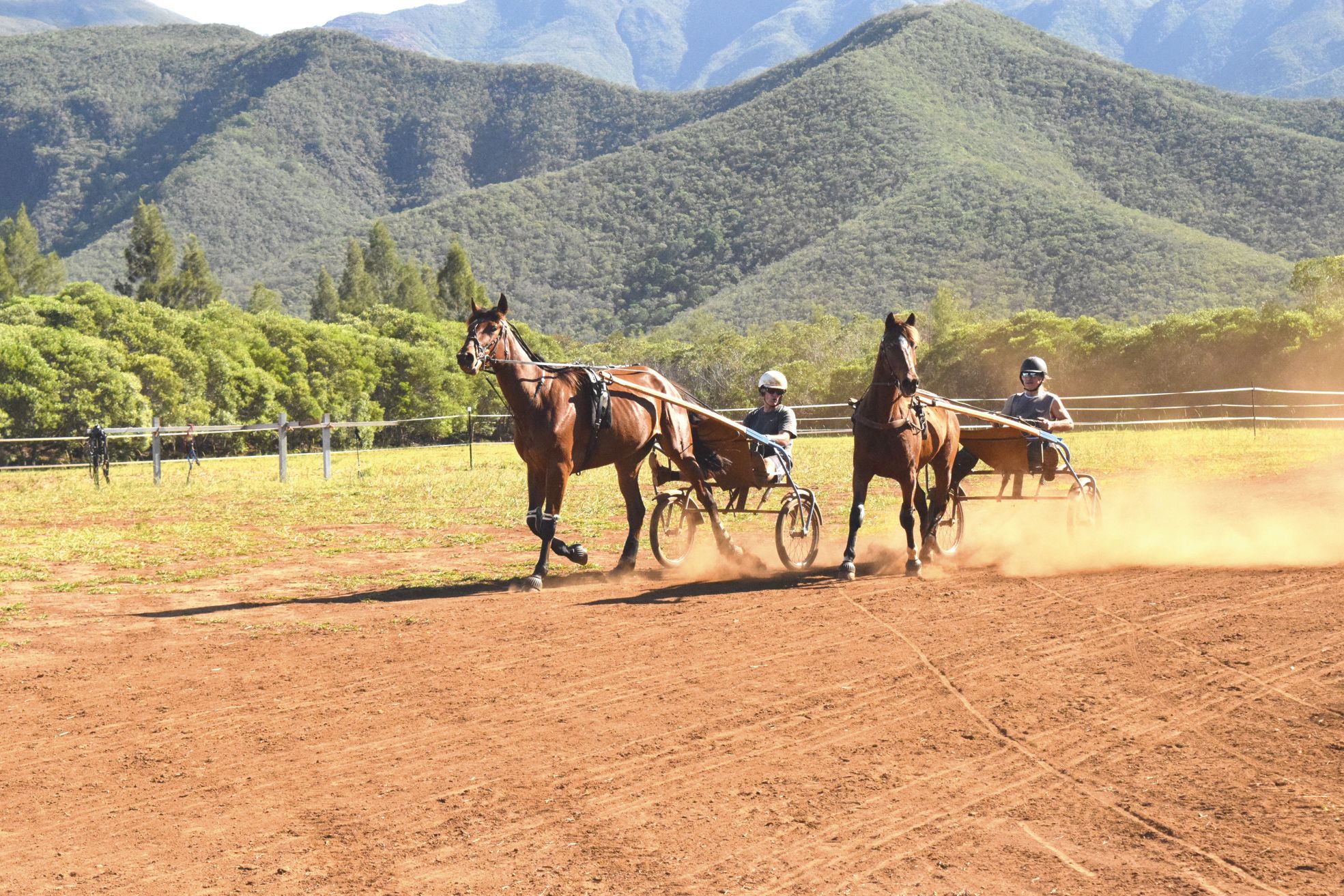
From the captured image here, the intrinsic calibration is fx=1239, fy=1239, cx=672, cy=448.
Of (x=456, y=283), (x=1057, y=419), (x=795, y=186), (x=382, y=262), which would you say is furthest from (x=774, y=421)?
(x=382, y=262)

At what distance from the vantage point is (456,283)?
100m

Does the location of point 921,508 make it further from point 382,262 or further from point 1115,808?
point 382,262

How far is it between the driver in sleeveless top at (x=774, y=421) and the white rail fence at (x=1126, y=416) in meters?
17.6

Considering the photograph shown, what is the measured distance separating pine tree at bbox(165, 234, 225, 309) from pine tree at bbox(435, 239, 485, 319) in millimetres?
18139

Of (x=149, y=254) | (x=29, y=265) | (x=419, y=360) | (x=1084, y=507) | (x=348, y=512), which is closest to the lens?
(x=1084, y=507)

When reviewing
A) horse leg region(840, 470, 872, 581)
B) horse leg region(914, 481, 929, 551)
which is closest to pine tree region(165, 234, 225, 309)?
horse leg region(914, 481, 929, 551)

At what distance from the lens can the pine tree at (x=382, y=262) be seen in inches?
4284

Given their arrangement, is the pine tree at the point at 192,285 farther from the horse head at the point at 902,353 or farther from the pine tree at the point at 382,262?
the horse head at the point at 902,353

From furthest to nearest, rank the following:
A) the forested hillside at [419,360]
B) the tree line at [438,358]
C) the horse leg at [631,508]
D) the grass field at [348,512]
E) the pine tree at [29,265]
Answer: the pine tree at [29,265], the tree line at [438,358], the forested hillside at [419,360], the grass field at [348,512], the horse leg at [631,508]

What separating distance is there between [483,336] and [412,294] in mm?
89815

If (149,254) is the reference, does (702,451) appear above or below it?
below

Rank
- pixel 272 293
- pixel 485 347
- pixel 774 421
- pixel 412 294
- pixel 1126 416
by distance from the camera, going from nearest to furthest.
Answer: pixel 485 347, pixel 774 421, pixel 1126 416, pixel 412 294, pixel 272 293

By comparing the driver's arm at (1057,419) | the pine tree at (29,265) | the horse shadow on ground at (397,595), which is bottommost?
the horse shadow on ground at (397,595)

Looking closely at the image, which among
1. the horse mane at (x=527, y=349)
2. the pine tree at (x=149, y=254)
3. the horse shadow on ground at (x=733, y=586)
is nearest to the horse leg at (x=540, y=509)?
the horse shadow on ground at (x=733, y=586)
